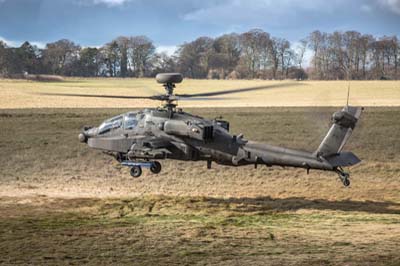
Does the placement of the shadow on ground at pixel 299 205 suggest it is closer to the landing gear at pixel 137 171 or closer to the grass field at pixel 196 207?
the grass field at pixel 196 207

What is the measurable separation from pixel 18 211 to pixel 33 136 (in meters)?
14.0

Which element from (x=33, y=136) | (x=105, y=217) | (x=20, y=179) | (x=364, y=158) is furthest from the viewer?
(x=33, y=136)

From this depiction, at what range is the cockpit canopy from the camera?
59.5ft

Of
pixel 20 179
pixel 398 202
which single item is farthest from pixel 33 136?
pixel 398 202

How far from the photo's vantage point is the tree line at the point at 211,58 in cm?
5128

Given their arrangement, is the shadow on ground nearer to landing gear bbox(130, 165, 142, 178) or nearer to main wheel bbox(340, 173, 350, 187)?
main wheel bbox(340, 173, 350, 187)

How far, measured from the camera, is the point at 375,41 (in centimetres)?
5119

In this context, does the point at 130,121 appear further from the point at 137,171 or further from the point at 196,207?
the point at 196,207

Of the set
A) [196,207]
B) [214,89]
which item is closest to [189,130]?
[196,207]

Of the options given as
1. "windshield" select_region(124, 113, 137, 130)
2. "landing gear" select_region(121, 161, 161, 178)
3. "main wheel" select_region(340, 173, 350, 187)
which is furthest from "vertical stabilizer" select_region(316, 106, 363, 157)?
"windshield" select_region(124, 113, 137, 130)

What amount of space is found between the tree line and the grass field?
1891 centimetres

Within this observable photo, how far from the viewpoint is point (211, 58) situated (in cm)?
6022

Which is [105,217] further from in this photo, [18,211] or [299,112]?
[299,112]

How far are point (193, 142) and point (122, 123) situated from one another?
8.45 ft
